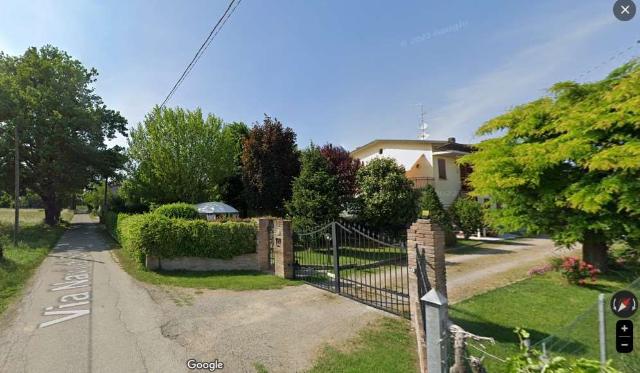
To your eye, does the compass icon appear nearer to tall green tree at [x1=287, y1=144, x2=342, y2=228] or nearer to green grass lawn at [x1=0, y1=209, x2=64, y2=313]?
green grass lawn at [x1=0, y1=209, x2=64, y2=313]

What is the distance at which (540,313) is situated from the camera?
7.65 metres

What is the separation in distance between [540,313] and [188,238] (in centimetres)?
1057

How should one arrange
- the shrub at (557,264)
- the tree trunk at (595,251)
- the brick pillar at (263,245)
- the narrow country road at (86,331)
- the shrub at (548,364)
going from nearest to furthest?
the shrub at (548,364) → the narrow country road at (86,331) → the tree trunk at (595,251) → the shrub at (557,264) → the brick pillar at (263,245)

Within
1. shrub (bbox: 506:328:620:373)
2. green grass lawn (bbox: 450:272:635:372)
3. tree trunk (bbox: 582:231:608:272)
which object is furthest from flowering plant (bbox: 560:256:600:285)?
Result: shrub (bbox: 506:328:620:373)

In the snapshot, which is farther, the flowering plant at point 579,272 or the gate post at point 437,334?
the flowering plant at point 579,272

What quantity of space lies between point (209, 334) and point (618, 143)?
34.9 ft

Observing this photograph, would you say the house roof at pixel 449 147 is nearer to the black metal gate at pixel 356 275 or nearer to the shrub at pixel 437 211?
the shrub at pixel 437 211

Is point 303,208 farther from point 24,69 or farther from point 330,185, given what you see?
point 24,69

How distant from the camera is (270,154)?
64.8 ft

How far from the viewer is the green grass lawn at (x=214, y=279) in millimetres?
9930

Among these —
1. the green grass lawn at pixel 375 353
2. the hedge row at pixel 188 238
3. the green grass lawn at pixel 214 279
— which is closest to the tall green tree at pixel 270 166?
the hedge row at pixel 188 238

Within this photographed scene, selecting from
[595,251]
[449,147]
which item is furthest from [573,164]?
[449,147]

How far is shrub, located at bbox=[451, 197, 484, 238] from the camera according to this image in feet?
70.2

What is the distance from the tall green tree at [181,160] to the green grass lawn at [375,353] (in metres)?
20.1
